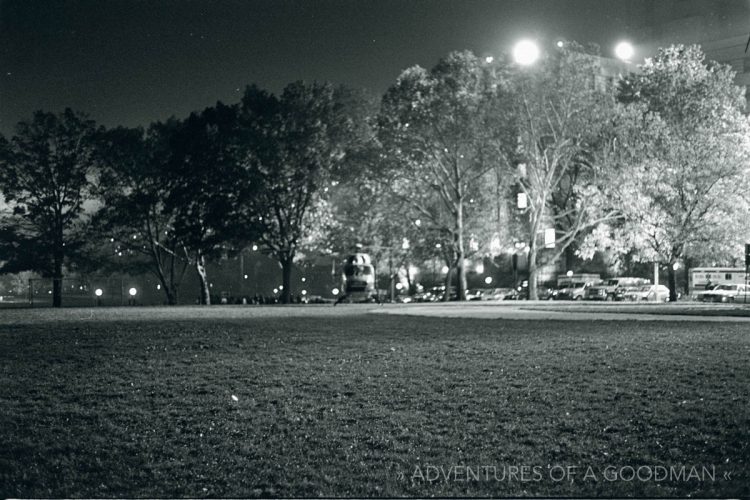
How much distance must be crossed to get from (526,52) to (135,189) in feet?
108

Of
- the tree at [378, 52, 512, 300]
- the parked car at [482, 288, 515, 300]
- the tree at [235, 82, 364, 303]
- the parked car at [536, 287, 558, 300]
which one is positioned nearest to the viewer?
the tree at [378, 52, 512, 300]

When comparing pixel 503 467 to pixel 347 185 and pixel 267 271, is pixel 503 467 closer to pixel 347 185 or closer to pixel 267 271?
pixel 347 185

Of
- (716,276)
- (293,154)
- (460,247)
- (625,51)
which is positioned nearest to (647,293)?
(716,276)

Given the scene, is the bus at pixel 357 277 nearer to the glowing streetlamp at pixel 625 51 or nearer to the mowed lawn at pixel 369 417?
the mowed lawn at pixel 369 417

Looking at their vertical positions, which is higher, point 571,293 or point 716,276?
point 716,276

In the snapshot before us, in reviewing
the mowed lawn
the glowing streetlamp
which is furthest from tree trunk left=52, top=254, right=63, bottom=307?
the glowing streetlamp

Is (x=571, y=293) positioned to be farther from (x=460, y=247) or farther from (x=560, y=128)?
(x=560, y=128)

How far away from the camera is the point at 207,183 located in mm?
58312

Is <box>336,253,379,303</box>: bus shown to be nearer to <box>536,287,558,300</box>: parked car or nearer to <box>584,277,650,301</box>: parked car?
<box>536,287,558,300</box>: parked car

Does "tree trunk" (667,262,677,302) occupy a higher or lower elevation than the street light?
lower

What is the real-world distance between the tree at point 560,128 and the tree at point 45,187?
33.4 metres

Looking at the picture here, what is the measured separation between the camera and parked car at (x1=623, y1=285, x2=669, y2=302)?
64438mm

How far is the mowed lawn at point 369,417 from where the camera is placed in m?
9.20

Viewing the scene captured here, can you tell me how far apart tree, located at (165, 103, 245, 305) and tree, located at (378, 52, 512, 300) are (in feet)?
36.9
